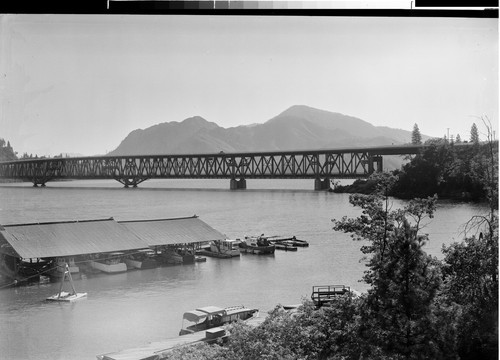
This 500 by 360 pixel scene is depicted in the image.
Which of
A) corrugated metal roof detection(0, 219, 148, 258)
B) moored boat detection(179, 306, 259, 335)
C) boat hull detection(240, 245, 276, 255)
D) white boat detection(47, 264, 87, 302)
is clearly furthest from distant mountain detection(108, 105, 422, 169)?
moored boat detection(179, 306, 259, 335)

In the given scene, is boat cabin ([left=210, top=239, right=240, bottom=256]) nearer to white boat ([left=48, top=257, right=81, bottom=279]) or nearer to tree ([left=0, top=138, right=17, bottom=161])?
white boat ([left=48, top=257, right=81, bottom=279])

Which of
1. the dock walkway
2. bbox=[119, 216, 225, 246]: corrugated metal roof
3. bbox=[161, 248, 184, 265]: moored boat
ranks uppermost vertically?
bbox=[119, 216, 225, 246]: corrugated metal roof

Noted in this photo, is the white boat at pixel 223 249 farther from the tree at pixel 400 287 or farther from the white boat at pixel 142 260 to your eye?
the tree at pixel 400 287

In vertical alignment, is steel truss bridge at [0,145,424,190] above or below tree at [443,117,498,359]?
above

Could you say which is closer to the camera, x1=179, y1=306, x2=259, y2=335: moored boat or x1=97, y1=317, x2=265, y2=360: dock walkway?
x1=97, y1=317, x2=265, y2=360: dock walkway

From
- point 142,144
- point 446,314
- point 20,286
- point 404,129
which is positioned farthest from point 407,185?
point 20,286

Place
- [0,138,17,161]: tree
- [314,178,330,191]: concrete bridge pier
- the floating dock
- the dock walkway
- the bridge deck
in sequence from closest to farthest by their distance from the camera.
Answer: the dock walkway, [0,138,17,161]: tree, the floating dock, the bridge deck, [314,178,330,191]: concrete bridge pier
